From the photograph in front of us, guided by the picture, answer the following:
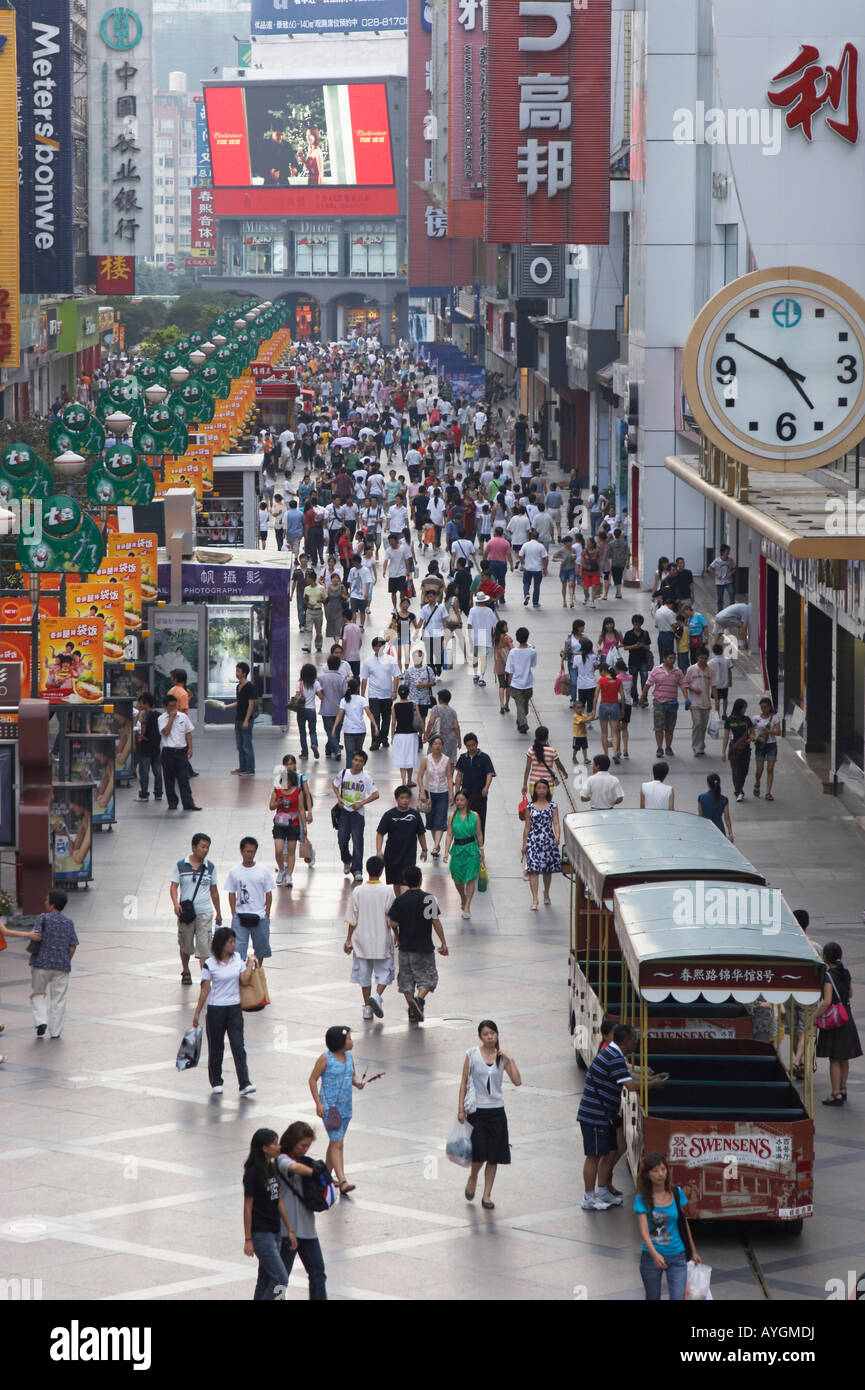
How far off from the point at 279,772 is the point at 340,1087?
8170mm

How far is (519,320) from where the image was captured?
2697 inches

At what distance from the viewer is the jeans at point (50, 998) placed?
1579cm

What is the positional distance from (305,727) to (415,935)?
10.7 m

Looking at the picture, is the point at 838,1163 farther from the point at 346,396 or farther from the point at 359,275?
the point at 359,275

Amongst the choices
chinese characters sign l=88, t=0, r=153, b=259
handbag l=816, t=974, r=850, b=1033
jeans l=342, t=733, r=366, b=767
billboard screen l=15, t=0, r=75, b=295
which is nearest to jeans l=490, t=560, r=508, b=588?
jeans l=342, t=733, r=366, b=767

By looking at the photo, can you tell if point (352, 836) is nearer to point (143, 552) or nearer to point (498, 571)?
point (143, 552)

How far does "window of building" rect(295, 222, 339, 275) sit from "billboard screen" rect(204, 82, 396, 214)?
284 cm

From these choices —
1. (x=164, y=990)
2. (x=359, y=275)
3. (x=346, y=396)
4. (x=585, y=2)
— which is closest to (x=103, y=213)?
(x=346, y=396)

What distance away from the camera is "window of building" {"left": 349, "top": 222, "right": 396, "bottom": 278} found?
518 ft

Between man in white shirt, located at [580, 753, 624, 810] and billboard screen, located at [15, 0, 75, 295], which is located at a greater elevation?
billboard screen, located at [15, 0, 75, 295]

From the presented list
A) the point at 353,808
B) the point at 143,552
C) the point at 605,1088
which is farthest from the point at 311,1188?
the point at 143,552

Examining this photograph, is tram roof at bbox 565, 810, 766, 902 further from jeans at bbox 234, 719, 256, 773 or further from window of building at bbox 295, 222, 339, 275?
window of building at bbox 295, 222, 339, 275

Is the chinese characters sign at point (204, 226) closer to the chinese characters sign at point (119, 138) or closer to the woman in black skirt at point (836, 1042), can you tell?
the chinese characters sign at point (119, 138)

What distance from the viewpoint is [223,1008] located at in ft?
47.4
